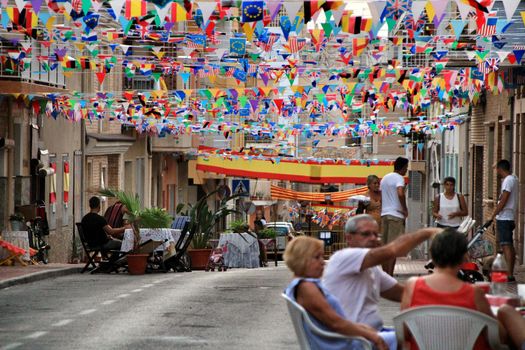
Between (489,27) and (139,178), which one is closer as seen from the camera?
(489,27)

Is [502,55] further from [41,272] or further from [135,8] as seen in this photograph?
[41,272]

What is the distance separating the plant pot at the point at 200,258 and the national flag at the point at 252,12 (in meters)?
13.5

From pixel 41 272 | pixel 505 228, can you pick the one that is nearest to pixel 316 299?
pixel 505 228

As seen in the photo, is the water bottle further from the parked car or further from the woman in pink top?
the parked car

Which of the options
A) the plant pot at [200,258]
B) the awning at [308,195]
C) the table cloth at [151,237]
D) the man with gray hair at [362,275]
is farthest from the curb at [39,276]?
the awning at [308,195]

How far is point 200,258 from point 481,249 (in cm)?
1182

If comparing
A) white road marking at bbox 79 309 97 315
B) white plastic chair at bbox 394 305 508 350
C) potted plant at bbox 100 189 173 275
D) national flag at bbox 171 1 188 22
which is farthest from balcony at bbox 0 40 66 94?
white plastic chair at bbox 394 305 508 350

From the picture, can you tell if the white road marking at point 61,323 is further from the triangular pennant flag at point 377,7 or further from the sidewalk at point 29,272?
the sidewalk at point 29,272

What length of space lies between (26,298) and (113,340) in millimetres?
6527

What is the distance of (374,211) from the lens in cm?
2166

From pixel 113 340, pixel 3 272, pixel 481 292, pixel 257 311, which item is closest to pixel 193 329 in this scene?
pixel 113 340

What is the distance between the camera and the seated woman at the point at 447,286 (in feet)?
26.9

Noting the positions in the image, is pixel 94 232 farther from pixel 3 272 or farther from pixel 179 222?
pixel 179 222

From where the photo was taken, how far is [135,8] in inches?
704
